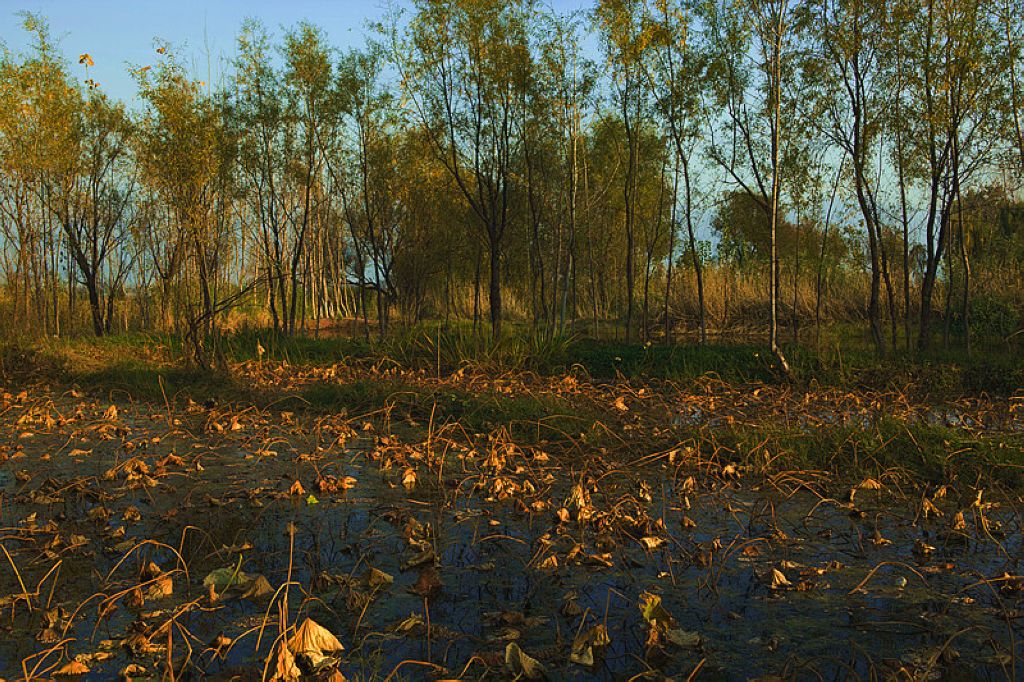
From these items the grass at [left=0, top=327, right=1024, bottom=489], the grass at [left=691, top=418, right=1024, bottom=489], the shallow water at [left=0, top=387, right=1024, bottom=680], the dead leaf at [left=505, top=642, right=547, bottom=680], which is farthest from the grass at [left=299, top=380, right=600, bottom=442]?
the dead leaf at [left=505, top=642, right=547, bottom=680]

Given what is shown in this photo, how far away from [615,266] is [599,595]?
2085 centimetres

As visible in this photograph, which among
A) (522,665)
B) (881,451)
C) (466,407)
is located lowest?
(522,665)

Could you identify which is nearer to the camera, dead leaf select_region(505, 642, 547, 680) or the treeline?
dead leaf select_region(505, 642, 547, 680)

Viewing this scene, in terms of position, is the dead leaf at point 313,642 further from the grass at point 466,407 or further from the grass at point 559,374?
the grass at point 466,407

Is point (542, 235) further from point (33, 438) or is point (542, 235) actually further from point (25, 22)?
point (33, 438)

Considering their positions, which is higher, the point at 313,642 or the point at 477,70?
the point at 477,70

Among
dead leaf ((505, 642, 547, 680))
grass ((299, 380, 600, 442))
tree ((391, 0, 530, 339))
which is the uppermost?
tree ((391, 0, 530, 339))

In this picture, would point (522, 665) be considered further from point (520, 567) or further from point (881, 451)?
point (881, 451)

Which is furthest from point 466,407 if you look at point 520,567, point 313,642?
point 313,642

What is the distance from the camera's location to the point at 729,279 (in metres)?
17.4

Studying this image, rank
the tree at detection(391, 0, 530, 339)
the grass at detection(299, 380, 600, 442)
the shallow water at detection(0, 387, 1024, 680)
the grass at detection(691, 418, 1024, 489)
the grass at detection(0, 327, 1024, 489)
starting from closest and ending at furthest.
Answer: the shallow water at detection(0, 387, 1024, 680)
the grass at detection(691, 418, 1024, 489)
the grass at detection(0, 327, 1024, 489)
the grass at detection(299, 380, 600, 442)
the tree at detection(391, 0, 530, 339)

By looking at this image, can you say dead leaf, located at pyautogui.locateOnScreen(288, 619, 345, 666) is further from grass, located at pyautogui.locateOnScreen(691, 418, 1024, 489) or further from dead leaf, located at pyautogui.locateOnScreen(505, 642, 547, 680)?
grass, located at pyautogui.locateOnScreen(691, 418, 1024, 489)

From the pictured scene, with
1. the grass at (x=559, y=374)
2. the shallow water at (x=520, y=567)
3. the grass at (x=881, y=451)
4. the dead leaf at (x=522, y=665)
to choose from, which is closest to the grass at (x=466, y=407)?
the grass at (x=559, y=374)

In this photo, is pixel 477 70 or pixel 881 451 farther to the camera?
pixel 477 70
